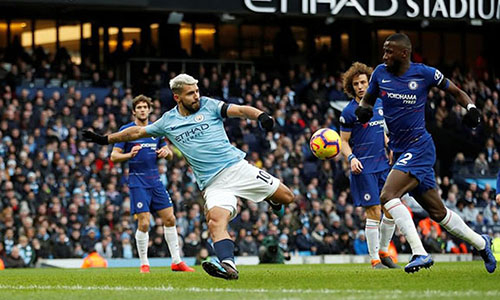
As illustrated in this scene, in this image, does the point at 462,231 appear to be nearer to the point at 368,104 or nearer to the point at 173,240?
the point at 368,104

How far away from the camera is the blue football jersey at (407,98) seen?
10.9 meters

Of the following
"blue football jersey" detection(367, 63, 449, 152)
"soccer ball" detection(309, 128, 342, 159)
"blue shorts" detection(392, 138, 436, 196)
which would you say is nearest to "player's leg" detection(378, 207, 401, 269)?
"soccer ball" detection(309, 128, 342, 159)

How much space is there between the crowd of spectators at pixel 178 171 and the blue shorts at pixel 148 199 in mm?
7279

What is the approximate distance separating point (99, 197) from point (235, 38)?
12.5m

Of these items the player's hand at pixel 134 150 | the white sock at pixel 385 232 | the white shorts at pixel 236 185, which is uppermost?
the player's hand at pixel 134 150

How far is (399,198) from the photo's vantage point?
429 inches

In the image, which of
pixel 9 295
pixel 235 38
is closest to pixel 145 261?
pixel 9 295

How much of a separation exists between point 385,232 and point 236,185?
338cm

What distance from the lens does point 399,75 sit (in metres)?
10.9

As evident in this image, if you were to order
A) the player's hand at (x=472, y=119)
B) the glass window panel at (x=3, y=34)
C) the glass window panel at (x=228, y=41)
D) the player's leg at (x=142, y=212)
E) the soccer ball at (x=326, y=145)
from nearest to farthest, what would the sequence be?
the player's hand at (x=472, y=119) < the soccer ball at (x=326, y=145) < the player's leg at (x=142, y=212) < the glass window panel at (x=3, y=34) < the glass window panel at (x=228, y=41)

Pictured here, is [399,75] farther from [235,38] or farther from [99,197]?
[235,38]

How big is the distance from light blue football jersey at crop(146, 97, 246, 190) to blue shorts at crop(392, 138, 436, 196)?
1.70 m

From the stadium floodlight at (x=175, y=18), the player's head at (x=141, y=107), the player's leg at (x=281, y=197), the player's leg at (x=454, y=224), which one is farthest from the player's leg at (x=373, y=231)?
the stadium floodlight at (x=175, y=18)

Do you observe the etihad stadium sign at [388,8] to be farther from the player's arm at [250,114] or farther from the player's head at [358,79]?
the player's arm at [250,114]
